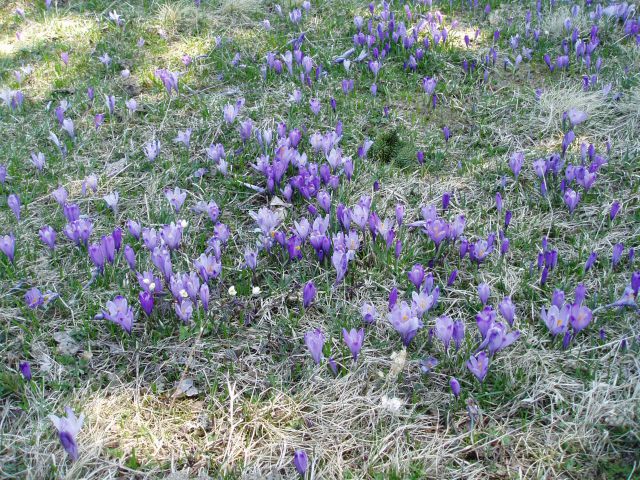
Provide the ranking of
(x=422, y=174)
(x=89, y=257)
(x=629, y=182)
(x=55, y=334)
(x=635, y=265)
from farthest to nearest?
(x=422, y=174) < (x=629, y=182) < (x=89, y=257) < (x=635, y=265) < (x=55, y=334)

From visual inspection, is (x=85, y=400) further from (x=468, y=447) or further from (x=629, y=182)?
(x=629, y=182)

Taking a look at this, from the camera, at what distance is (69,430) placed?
2.02 m

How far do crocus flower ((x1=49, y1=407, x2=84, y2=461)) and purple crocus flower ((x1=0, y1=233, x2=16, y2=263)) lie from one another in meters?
1.15

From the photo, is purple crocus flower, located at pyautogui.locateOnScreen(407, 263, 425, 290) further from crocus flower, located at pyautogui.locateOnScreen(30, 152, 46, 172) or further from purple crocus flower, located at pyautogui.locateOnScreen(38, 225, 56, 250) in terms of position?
crocus flower, located at pyautogui.locateOnScreen(30, 152, 46, 172)

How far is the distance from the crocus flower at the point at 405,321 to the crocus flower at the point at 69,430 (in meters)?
1.20

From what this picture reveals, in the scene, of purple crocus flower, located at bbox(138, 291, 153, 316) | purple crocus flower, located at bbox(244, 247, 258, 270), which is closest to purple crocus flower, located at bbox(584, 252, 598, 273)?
purple crocus flower, located at bbox(244, 247, 258, 270)

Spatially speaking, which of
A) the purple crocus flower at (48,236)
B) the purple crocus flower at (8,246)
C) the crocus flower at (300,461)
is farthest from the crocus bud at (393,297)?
the purple crocus flower at (8,246)

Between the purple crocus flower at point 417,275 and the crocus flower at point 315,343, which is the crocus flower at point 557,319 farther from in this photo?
the crocus flower at point 315,343

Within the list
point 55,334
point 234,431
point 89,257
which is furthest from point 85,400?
point 89,257

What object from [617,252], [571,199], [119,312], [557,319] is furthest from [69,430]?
[571,199]

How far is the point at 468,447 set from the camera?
6.93ft

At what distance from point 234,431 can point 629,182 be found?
2546 mm

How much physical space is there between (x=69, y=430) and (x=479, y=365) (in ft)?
4.82

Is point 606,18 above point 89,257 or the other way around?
above
